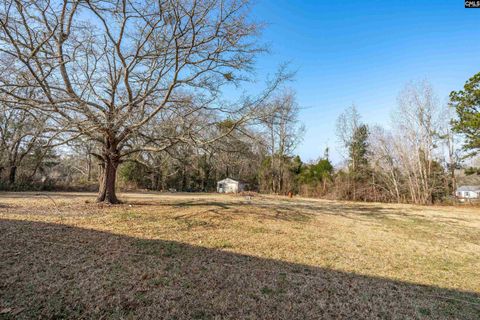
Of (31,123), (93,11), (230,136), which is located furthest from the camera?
(230,136)

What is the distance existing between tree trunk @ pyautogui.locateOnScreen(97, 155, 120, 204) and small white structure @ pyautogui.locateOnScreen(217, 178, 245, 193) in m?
20.3

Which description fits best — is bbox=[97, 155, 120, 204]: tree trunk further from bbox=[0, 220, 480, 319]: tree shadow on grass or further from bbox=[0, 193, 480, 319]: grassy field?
bbox=[0, 220, 480, 319]: tree shadow on grass

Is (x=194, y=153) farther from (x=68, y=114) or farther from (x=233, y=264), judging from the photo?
(x=233, y=264)

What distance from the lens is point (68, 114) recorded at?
21.9ft

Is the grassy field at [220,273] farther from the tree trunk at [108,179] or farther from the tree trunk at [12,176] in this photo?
the tree trunk at [12,176]

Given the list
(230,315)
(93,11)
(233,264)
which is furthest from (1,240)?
(93,11)

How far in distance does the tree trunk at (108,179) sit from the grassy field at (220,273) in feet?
9.23

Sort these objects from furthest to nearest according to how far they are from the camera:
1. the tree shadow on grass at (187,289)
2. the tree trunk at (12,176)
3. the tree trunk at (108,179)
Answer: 1. the tree trunk at (12,176)
2. the tree trunk at (108,179)
3. the tree shadow on grass at (187,289)

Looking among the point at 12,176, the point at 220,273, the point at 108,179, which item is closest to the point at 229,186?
the point at 12,176

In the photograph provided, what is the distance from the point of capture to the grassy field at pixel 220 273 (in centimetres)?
226

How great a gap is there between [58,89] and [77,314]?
6.45 metres

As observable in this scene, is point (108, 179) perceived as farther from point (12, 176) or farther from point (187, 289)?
point (12, 176)

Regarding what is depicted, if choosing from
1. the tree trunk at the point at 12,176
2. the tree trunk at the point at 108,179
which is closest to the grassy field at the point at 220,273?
the tree trunk at the point at 108,179

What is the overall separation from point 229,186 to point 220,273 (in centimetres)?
2638
